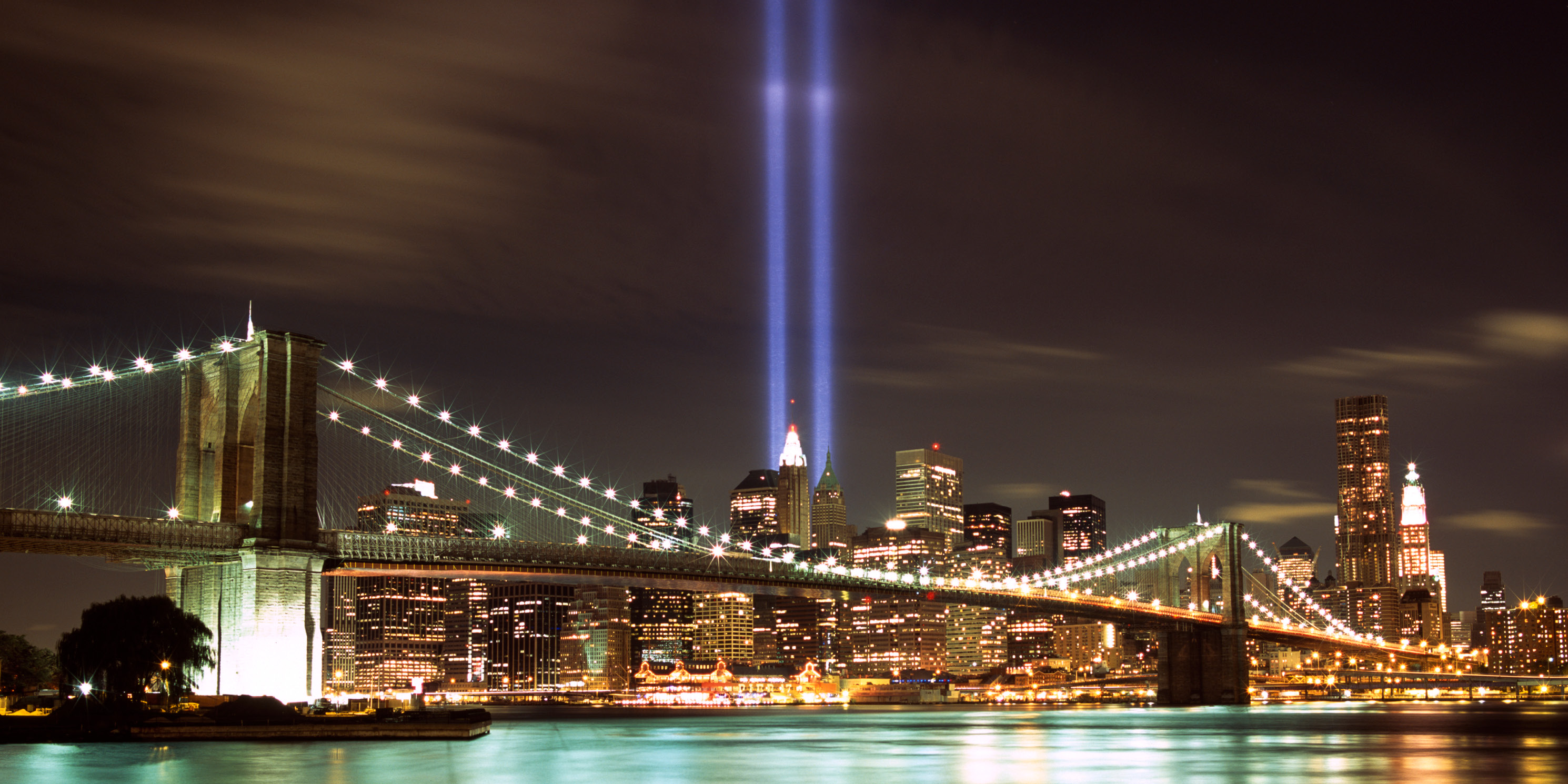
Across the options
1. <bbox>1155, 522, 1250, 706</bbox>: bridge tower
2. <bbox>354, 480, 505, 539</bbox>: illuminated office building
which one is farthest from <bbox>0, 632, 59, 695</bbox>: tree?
<bbox>1155, 522, 1250, 706</bbox>: bridge tower

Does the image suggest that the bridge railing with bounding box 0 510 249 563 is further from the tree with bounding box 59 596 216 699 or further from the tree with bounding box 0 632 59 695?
the tree with bounding box 0 632 59 695

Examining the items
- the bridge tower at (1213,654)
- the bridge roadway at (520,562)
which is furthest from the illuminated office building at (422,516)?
the bridge tower at (1213,654)

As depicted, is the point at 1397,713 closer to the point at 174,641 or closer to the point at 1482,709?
the point at 1482,709

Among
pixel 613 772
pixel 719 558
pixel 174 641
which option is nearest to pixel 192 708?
pixel 174 641

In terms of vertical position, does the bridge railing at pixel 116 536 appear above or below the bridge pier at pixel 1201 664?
above

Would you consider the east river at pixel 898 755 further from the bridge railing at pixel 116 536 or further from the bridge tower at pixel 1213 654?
the bridge tower at pixel 1213 654
